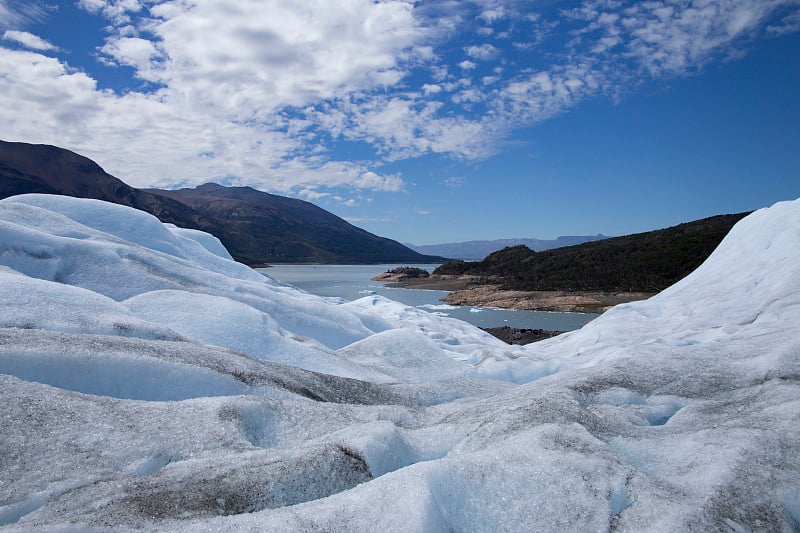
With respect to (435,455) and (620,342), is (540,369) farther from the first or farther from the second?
(435,455)

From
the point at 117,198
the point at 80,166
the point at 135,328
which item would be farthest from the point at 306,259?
the point at 135,328

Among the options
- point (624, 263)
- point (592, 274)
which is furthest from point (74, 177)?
point (624, 263)

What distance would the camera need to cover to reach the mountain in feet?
125

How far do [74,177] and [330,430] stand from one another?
18757 cm

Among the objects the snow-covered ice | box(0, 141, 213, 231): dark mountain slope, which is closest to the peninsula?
the snow-covered ice

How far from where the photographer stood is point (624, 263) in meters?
43.0

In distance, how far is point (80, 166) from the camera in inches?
6280

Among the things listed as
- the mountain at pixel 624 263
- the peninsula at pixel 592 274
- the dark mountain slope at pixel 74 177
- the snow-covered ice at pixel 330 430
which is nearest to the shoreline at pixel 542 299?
the peninsula at pixel 592 274

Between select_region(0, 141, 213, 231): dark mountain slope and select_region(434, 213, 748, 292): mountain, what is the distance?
126 m

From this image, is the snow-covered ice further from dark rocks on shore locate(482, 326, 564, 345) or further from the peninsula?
the peninsula

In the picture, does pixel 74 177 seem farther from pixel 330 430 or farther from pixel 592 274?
pixel 330 430

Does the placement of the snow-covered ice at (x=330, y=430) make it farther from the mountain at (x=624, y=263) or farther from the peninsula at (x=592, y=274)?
the mountain at (x=624, y=263)

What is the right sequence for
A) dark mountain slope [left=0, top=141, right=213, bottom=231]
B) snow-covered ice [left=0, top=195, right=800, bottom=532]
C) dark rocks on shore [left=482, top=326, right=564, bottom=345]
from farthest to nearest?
dark mountain slope [left=0, top=141, right=213, bottom=231] < dark rocks on shore [left=482, top=326, right=564, bottom=345] < snow-covered ice [left=0, top=195, right=800, bottom=532]

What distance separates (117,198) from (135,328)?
172 metres
